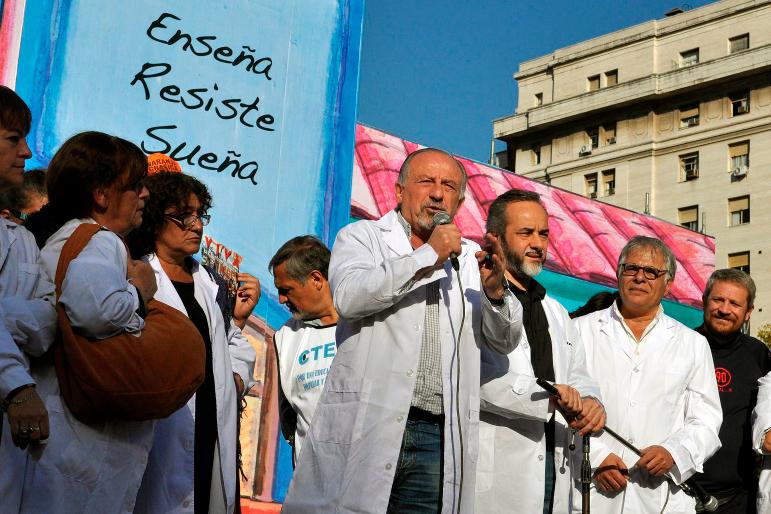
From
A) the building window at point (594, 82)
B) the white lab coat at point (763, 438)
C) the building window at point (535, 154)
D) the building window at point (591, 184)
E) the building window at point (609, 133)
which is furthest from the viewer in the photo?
the building window at point (535, 154)

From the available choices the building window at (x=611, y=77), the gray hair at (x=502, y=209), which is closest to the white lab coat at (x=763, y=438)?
the gray hair at (x=502, y=209)

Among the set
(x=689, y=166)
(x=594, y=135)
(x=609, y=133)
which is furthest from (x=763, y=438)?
(x=594, y=135)

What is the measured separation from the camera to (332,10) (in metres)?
7.62

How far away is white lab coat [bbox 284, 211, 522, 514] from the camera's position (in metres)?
3.52

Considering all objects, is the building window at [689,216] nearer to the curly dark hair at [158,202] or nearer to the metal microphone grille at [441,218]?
the curly dark hair at [158,202]

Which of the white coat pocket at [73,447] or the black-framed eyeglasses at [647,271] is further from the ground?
the black-framed eyeglasses at [647,271]

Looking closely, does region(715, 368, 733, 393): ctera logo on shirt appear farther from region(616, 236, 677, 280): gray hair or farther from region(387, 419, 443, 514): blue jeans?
region(387, 419, 443, 514): blue jeans

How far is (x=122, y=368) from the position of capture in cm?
316

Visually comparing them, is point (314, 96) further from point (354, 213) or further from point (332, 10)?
point (354, 213)

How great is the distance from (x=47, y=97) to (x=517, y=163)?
52690mm

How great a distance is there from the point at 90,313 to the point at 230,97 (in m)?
4.20

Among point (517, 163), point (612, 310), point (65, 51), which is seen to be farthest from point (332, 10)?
point (517, 163)

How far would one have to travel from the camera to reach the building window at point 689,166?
50.2 m

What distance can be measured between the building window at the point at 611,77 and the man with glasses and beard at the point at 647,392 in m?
52.0
